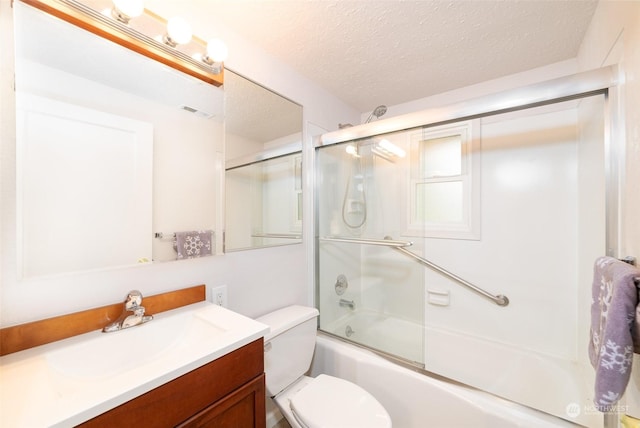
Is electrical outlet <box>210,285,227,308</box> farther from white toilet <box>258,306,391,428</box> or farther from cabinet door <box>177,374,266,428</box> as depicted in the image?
cabinet door <box>177,374,266,428</box>

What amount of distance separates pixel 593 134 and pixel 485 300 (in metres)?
1.25

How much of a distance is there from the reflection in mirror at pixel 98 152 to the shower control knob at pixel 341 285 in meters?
1.16

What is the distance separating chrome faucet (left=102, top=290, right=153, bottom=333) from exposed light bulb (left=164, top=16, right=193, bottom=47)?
1.06 m

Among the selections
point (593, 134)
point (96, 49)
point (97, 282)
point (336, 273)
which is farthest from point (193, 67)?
point (593, 134)

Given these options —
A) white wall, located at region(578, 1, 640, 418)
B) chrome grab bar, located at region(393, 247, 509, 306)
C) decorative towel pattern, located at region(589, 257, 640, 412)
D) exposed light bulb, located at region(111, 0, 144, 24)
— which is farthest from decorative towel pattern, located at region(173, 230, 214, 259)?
white wall, located at region(578, 1, 640, 418)

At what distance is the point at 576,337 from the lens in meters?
1.64

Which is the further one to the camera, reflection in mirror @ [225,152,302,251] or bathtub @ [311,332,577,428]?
reflection in mirror @ [225,152,302,251]

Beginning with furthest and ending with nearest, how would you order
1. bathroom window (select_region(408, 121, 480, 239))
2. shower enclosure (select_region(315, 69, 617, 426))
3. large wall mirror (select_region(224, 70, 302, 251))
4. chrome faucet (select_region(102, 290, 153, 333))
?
bathroom window (select_region(408, 121, 480, 239))
shower enclosure (select_region(315, 69, 617, 426))
large wall mirror (select_region(224, 70, 302, 251))
chrome faucet (select_region(102, 290, 153, 333))

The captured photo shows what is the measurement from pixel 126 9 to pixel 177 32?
172mm

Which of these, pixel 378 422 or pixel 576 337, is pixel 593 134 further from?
pixel 378 422

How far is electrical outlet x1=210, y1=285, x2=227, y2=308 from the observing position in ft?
4.12

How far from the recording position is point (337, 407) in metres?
1.17

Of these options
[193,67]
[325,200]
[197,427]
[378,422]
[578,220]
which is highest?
[193,67]

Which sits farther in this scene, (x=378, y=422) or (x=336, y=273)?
(x=336, y=273)
